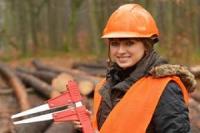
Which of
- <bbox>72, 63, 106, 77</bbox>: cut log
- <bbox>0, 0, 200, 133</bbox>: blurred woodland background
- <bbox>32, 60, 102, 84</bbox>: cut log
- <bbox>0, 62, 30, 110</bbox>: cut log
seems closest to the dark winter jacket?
<bbox>0, 0, 200, 133</bbox>: blurred woodland background

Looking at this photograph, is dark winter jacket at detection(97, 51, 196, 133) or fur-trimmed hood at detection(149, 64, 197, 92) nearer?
dark winter jacket at detection(97, 51, 196, 133)

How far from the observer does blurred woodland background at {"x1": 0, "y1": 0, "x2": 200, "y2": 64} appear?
2051 cm

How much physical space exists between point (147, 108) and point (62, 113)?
0.74 m

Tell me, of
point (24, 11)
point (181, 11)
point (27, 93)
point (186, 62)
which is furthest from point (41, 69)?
point (24, 11)

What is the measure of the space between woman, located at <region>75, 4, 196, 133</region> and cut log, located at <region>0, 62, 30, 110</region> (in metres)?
6.31

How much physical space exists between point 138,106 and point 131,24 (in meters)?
0.61

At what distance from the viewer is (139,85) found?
3969 millimetres

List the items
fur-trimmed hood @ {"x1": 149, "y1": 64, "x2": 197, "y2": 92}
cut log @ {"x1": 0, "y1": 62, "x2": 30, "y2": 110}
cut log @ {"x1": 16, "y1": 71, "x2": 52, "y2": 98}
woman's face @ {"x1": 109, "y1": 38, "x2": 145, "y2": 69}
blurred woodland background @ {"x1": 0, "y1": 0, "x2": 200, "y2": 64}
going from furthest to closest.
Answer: blurred woodland background @ {"x1": 0, "y1": 0, "x2": 200, "y2": 64} → cut log @ {"x1": 16, "y1": 71, "x2": 52, "y2": 98} → cut log @ {"x1": 0, "y1": 62, "x2": 30, "y2": 110} → woman's face @ {"x1": 109, "y1": 38, "x2": 145, "y2": 69} → fur-trimmed hood @ {"x1": 149, "y1": 64, "x2": 197, "y2": 92}

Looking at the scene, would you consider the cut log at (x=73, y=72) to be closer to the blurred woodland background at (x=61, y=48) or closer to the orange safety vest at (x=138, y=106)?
the blurred woodland background at (x=61, y=48)

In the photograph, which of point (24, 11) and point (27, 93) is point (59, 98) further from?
point (24, 11)

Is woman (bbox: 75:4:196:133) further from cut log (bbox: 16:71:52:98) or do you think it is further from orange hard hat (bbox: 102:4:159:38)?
cut log (bbox: 16:71:52:98)

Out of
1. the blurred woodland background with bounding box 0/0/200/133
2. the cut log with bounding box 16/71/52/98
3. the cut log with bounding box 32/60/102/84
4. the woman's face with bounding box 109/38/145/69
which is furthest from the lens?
the cut log with bounding box 32/60/102/84

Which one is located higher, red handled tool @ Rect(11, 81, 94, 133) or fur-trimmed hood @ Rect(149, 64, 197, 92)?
fur-trimmed hood @ Rect(149, 64, 197, 92)

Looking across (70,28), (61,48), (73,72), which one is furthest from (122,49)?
(61,48)
